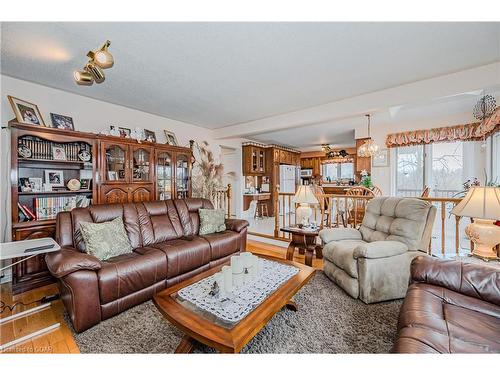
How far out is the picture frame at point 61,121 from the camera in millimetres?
2822

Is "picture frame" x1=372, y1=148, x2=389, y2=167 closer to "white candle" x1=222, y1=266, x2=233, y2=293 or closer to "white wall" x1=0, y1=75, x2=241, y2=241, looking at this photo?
"white wall" x1=0, y1=75, x2=241, y2=241

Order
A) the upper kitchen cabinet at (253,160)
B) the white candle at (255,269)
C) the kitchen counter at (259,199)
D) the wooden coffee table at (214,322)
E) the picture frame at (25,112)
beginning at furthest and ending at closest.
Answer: the kitchen counter at (259,199)
the upper kitchen cabinet at (253,160)
the picture frame at (25,112)
the white candle at (255,269)
the wooden coffee table at (214,322)

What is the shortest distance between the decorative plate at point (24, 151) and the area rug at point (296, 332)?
2153 millimetres

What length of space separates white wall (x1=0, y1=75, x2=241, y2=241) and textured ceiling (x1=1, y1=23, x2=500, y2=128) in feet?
0.50

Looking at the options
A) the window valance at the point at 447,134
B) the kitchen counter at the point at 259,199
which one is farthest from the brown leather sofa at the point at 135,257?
the window valance at the point at 447,134

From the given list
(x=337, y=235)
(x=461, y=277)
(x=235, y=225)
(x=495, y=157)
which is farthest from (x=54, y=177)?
(x=495, y=157)

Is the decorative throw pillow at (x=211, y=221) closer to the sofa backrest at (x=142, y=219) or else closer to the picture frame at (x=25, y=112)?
→ the sofa backrest at (x=142, y=219)

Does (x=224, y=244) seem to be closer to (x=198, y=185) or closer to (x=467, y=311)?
(x=198, y=185)

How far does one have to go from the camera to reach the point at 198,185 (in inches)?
175

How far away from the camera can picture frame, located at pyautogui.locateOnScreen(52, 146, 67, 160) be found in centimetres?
273

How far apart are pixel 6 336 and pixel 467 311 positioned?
3.14m

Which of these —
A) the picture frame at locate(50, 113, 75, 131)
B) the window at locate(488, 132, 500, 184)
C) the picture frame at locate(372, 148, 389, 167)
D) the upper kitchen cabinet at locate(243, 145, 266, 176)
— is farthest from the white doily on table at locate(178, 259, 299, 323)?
the upper kitchen cabinet at locate(243, 145, 266, 176)

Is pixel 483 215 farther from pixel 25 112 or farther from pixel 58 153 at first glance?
pixel 25 112
